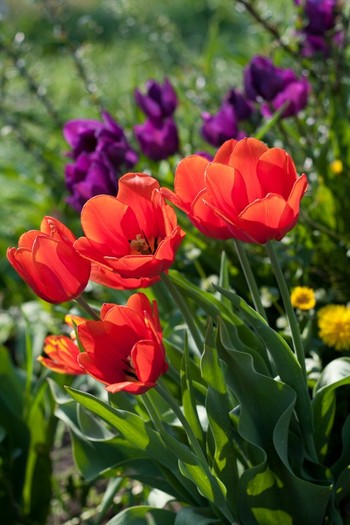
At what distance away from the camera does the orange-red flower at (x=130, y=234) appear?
3.31 ft

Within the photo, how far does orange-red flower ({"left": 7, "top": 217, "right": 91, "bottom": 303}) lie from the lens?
3.36 feet

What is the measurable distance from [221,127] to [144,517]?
0.93 metres

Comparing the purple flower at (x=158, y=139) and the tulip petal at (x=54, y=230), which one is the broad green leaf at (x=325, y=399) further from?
the purple flower at (x=158, y=139)

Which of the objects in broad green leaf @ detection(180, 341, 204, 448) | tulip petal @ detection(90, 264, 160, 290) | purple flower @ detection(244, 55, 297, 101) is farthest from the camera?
purple flower @ detection(244, 55, 297, 101)

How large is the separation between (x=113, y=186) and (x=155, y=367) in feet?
1.92

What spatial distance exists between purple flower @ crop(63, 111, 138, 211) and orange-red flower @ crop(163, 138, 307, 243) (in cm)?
44

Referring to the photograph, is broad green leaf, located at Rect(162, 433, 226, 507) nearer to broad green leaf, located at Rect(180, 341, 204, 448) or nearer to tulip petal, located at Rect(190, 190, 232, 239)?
broad green leaf, located at Rect(180, 341, 204, 448)

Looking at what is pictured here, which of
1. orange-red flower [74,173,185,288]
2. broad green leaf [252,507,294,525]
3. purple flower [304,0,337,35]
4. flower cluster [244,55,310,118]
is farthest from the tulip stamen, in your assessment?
purple flower [304,0,337,35]

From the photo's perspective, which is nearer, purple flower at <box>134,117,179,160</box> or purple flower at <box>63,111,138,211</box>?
purple flower at <box>63,111,138,211</box>

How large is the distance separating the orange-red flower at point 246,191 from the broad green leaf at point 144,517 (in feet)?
1.60

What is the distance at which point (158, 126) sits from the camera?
1.95 meters

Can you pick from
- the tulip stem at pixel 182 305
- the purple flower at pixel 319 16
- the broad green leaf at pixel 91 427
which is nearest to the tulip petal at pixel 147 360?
the tulip stem at pixel 182 305

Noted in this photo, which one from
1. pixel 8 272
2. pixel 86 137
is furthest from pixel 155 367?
pixel 8 272

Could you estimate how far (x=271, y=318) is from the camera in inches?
70.4
